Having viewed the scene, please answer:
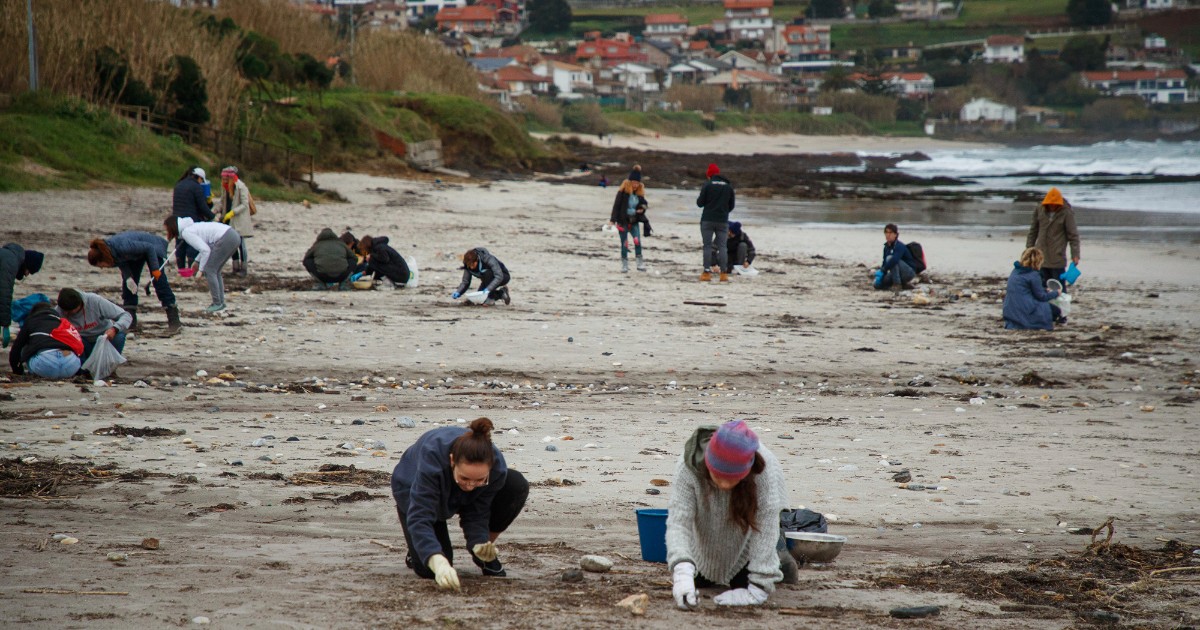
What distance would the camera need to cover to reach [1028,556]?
528 centimetres

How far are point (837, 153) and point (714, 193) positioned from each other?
64.1 meters

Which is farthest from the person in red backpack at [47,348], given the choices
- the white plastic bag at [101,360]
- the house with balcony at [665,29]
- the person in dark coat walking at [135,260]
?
the house with balcony at [665,29]

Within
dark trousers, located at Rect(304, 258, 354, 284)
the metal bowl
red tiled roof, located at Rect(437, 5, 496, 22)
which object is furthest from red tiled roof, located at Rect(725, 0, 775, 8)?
the metal bowl

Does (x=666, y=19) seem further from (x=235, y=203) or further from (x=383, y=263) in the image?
(x=383, y=263)

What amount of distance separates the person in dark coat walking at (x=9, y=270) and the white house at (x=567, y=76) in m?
110

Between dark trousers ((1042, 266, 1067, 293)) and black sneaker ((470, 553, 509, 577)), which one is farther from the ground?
dark trousers ((1042, 266, 1067, 293))

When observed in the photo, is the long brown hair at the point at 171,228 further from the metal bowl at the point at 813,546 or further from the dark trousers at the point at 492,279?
the metal bowl at the point at 813,546

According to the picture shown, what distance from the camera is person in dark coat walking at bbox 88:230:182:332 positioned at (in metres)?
10.4

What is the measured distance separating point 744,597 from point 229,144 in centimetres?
2763

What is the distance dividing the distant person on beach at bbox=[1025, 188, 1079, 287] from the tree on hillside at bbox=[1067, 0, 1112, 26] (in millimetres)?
160608

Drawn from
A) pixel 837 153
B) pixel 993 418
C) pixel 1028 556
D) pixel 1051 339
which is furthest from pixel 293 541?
pixel 837 153

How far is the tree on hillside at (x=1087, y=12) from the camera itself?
15538 cm

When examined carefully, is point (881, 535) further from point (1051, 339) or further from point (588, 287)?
point (588, 287)

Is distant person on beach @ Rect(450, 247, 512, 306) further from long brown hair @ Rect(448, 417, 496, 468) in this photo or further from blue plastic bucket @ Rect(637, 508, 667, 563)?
long brown hair @ Rect(448, 417, 496, 468)
